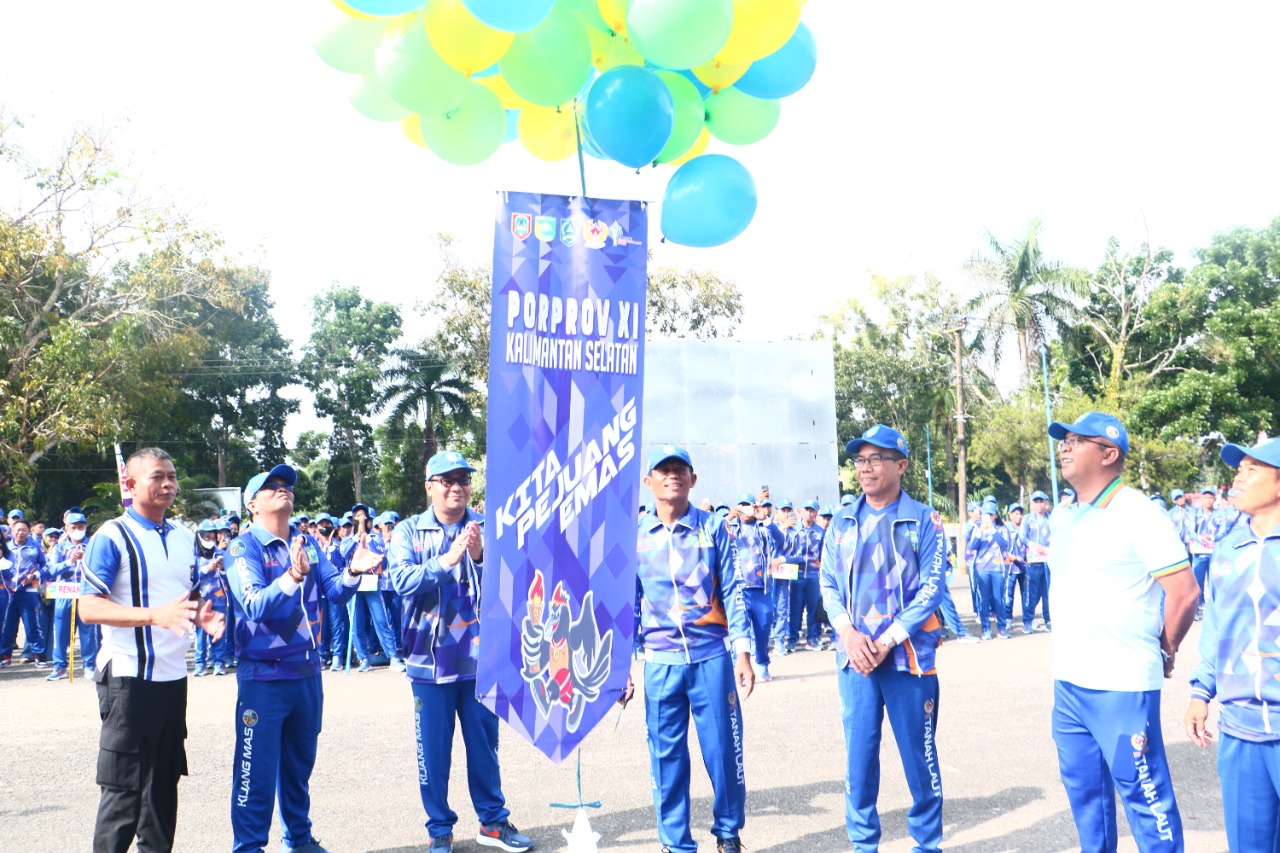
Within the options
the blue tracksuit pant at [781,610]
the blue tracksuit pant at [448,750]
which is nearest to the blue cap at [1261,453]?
the blue tracksuit pant at [448,750]

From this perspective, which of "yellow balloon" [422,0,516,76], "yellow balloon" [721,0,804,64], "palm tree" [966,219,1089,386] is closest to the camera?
"yellow balloon" [422,0,516,76]

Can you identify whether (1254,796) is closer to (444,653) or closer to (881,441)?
(881,441)

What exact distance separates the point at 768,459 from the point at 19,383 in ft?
52.0

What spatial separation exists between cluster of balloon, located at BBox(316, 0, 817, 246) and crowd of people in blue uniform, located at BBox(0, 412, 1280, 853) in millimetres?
1534

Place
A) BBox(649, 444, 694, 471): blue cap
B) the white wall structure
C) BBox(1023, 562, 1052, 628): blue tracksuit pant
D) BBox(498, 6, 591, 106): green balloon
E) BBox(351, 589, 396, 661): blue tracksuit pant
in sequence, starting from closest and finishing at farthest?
BBox(498, 6, 591, 106): green balloon
BBox(649, 444, 694, 471): blue cap
BBox(351, 589, 396, 661): blue tracksuit pant
BBox(1023, 562, 1052, 628): blue tracksuit pant
the white wall structure

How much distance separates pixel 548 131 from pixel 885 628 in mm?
3130

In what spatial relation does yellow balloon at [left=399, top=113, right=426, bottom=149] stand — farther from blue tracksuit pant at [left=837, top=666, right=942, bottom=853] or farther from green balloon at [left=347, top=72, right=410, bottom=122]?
blue tracksuit pant at [left=837, top=666, right=942, bottom=853]

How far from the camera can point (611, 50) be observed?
5.11 meters

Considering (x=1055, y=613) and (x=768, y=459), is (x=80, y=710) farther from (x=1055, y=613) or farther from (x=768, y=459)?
(x=768, y=459)

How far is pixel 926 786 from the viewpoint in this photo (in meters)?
4.84

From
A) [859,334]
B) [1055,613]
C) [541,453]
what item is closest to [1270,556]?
[1055,613]

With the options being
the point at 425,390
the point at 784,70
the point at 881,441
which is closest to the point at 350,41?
the point at 784,70

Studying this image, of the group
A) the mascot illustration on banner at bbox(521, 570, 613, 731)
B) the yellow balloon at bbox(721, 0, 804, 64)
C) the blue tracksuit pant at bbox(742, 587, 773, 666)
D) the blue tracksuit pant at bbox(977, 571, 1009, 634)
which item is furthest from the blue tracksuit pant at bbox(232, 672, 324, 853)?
the blue tracksuit pant at bbox(977, 571, 1009, 634)

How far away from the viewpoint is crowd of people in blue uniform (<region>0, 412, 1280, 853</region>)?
4.08m
